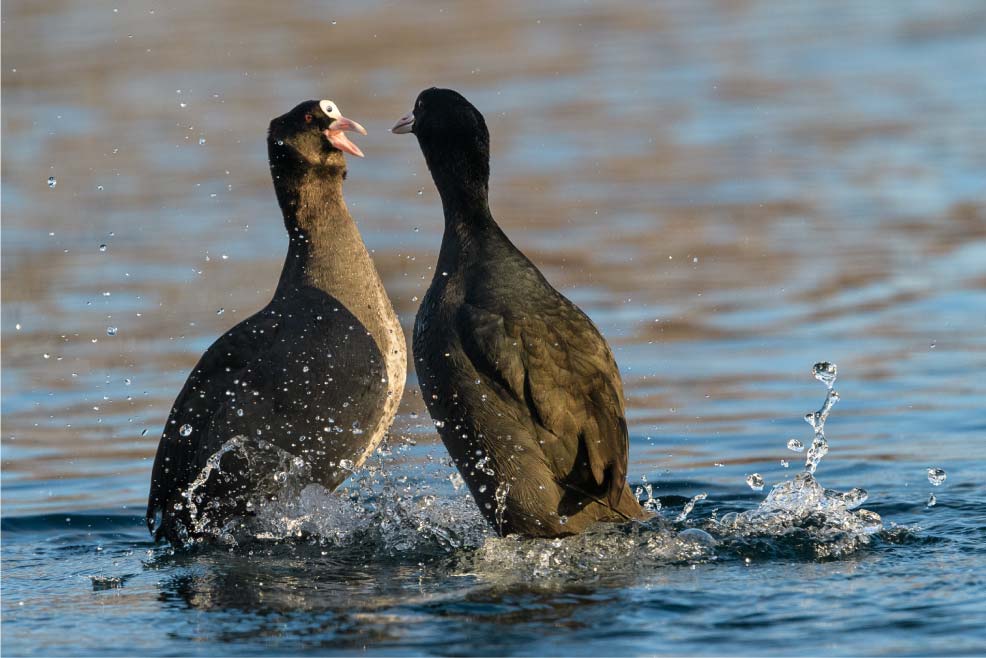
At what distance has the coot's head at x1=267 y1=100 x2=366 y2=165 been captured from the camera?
639cm

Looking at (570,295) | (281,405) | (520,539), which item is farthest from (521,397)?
(570,295)

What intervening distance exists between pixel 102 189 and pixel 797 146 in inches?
212

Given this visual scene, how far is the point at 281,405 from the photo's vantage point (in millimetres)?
6102

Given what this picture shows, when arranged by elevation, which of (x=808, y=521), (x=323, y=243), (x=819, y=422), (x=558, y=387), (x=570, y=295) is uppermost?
(x=570, y=295)

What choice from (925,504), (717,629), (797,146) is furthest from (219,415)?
(797,146)

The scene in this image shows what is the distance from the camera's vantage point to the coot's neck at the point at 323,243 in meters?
6.32

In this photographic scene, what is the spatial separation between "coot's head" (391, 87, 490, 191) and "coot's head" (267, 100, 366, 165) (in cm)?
62

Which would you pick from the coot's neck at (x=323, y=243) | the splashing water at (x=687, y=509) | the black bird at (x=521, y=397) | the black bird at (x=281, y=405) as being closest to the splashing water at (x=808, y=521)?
the splashing water at (x=687, y=509)

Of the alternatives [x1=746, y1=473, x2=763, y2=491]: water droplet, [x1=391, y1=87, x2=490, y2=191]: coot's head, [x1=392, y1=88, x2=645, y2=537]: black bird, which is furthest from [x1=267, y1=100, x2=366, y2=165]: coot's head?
[x1=746, y1=473, x2=763, y2=491]: water droplet

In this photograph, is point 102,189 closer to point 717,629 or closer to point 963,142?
point 963,142

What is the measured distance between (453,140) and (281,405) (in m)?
1.18

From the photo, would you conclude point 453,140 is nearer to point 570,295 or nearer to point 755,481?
point 755,481

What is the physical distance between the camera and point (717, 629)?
465 centimetres

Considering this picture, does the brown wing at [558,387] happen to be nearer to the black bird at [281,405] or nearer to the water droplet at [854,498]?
the black bird at [281,405]
